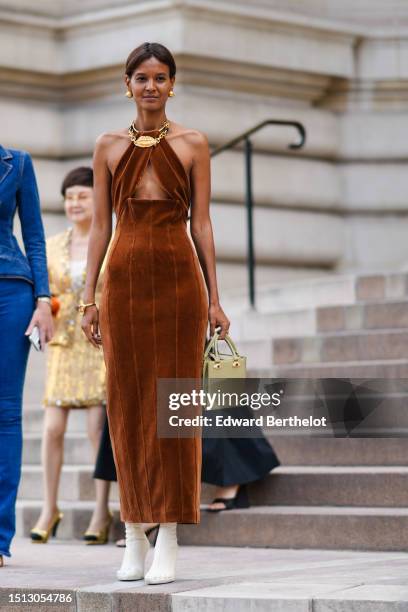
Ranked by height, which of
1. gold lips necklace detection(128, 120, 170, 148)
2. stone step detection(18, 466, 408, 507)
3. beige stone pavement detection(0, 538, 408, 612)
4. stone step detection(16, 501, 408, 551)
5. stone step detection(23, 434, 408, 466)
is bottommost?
beige stone pavement detection(0, 538, 408, 612)

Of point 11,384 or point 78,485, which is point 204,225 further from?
point 78,485

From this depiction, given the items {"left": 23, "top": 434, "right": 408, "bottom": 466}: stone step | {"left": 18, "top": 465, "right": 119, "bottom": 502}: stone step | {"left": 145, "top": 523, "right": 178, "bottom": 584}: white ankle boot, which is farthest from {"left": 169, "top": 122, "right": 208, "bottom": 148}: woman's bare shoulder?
{"left": 18, "top": 465, "right": 119, "bottom": 502}: stone step

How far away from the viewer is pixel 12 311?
6.56 m

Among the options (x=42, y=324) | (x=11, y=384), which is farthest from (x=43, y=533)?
(x=42, y=324)

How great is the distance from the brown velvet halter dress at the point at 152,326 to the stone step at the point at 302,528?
139 centimetres

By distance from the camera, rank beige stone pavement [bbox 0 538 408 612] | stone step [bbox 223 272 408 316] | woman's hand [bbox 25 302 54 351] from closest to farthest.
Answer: beige stone pavement [bbox 0 538 408 612] < woman's hand [bbox 25 302 54 351] < stone step [bbox 223 272 408 316]

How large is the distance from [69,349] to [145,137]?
2.46 m

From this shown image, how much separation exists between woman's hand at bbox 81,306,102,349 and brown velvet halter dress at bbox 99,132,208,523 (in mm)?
142

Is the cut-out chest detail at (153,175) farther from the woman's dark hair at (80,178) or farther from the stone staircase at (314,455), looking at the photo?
the woman's dark hair at (80,178)

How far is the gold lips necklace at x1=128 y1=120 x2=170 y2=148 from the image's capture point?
19.1 ft

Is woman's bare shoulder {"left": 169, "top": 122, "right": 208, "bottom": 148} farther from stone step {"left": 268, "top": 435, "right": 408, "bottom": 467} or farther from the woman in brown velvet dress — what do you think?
stone step {"left": 268, "top": 435, "right": 408, "bottom": 467}

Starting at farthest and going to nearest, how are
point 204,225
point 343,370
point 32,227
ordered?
point 343,370 < point 32,227 < point 204,225

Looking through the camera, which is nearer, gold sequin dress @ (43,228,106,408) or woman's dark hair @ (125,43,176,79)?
woman's dark hair @ (125,43,176,79)

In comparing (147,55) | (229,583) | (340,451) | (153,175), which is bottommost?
(229,583)
